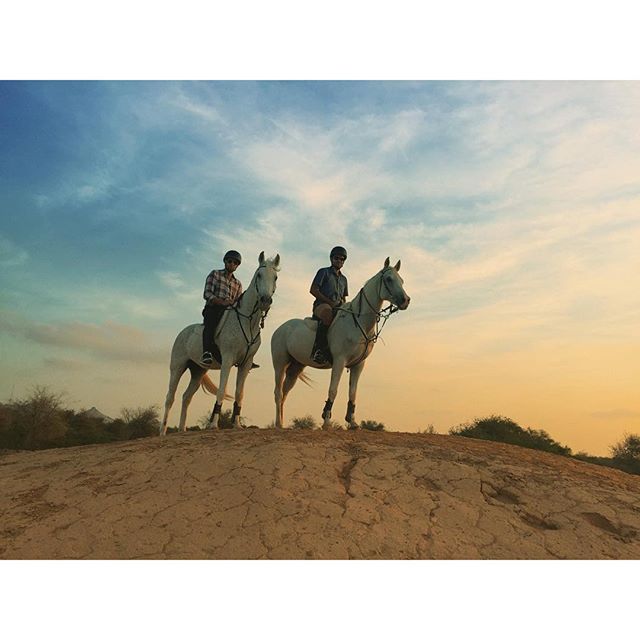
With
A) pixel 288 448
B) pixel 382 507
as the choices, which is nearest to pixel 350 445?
pixel 288 448

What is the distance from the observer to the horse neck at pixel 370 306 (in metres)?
10.1

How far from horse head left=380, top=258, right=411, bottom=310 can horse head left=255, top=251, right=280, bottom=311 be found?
2.23 m

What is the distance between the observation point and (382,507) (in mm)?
5570

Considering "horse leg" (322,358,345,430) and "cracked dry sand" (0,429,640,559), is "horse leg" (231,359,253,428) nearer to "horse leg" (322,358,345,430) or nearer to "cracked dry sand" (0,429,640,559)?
"horse leg" (322,358,345,430)

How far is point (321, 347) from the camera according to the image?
35.0 ft

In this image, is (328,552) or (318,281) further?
(318,281)

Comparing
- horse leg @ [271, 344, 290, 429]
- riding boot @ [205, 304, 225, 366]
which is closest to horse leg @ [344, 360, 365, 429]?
horse leg @ [271, 344, 290, 429]

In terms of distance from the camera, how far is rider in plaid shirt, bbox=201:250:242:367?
10.7 m

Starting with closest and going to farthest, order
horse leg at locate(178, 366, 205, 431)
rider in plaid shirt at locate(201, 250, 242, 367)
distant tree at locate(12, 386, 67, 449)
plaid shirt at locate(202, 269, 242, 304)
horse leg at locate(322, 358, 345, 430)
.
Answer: horse leg at locate(322, 358, 345, 430) → rider in plaid shirt at locate(201, 250, 242, 367) → plaid shirt at locate(202, 269, 242, 304) → horse leg at locate(178, 366, 205, 431) → distant tree at locate(12, 386, 67, 449)

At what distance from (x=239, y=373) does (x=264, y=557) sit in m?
6.14

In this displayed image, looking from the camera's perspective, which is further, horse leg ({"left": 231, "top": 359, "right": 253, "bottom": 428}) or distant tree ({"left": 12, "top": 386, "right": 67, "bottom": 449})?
distant tree ({"left": 12, "top": 386, "right": 67, "bottom": 449})

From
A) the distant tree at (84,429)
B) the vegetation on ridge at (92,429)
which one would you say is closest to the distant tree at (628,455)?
the vegetation on ridge at (92,429)

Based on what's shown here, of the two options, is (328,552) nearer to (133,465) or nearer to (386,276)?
(133,465)

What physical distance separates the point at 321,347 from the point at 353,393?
48.6 inches
